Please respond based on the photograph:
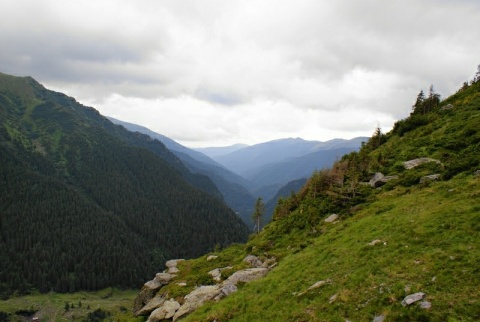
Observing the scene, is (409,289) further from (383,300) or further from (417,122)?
(417,122)

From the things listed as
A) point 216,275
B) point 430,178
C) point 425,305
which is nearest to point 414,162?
point 430,178

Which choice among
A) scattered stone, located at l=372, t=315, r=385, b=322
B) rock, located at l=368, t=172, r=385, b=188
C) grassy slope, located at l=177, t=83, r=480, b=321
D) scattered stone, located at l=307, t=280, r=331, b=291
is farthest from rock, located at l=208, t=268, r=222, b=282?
rock, located at l=368, t=172, r=385, b=188

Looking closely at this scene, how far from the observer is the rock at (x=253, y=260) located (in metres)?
45.4

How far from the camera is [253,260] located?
47219mm

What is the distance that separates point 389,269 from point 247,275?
18.7 metres

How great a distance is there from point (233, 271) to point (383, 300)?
25.2 m

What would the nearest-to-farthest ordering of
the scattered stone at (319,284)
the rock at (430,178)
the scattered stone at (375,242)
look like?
the scattered stone at (319,284)
the scattered stone at (375,242)
the rock at (430,178)

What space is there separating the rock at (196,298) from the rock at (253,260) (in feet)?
23.5

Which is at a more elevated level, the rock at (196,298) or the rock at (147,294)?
the rock at (196,298)

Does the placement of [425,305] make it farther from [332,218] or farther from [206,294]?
[332,218]

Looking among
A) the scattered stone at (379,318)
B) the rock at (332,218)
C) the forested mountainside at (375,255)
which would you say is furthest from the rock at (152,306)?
the scattered stone at (379,318)

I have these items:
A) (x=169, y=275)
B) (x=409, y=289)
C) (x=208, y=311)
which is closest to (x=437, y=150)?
(x=409, y=289)

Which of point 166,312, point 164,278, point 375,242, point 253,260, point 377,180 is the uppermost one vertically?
point 377,180

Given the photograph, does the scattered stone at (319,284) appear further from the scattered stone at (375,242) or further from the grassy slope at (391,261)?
the scattered stone at (375,242)
